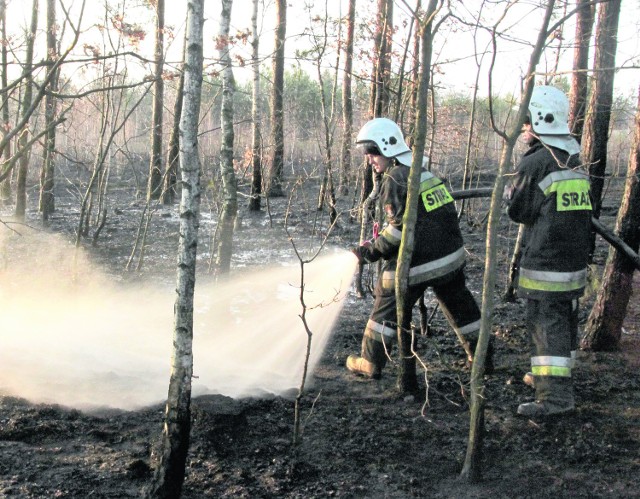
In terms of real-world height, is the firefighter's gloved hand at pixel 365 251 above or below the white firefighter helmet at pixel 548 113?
below

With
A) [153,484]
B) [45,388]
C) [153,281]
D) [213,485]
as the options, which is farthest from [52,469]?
[153,281]

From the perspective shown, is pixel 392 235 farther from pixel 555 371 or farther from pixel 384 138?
pixel 555 371

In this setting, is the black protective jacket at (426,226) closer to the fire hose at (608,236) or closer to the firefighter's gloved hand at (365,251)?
the firefighter's gloved hand at (365,251)

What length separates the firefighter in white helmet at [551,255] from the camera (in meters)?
4.21

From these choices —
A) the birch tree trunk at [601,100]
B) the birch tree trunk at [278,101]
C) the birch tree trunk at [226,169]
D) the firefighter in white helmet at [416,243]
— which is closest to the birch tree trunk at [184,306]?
the firefighter in white helmet at [416,243]

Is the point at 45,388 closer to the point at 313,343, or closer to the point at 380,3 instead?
the point at 313,343

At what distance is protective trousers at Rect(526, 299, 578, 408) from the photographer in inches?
165

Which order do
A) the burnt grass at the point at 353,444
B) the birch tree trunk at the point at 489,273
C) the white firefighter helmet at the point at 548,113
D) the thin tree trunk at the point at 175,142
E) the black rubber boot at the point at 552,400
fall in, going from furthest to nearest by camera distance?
the thin tree trunk at the point at 175,142 → the white firefighter helmet at the point at 548,113 → the black rubber boot at the point at 552,400 → the burnt grass at the point at 353,444 → the birch tree trunk at the point at 489,273

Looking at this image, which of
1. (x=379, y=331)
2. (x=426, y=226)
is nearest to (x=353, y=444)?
(x=379, y=331)

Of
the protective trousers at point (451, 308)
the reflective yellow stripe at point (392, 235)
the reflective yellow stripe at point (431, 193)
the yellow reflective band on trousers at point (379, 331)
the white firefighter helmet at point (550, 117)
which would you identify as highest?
the white firefighter helmet at point (550, 117)

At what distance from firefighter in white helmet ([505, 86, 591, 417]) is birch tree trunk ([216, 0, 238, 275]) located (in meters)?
4.47

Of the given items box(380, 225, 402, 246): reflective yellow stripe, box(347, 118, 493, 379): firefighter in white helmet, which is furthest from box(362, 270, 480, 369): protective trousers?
box(380, 225, 402, 246): reflective yellow stripe

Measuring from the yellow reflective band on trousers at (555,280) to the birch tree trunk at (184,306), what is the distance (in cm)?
248

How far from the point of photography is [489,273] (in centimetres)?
309
